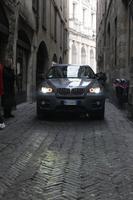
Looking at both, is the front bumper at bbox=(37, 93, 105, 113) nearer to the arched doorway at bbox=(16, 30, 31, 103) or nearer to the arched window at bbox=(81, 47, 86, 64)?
the arched doorway at bbox=(16, 30, 31, 103)

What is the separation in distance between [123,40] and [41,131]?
1012 centimetres

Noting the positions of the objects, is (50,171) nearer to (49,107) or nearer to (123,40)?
(49,107)

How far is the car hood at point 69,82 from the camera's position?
38.7 ft

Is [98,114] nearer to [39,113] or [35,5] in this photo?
[39,113]

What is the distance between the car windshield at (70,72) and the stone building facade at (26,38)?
42 cm

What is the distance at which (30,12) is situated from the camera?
19312 millimetres

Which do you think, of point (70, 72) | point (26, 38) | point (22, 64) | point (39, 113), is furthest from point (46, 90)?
point (26, 38)

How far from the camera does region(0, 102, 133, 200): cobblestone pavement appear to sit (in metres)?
4.97

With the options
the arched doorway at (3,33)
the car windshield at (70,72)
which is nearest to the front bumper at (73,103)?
the car windshield at (70,72)

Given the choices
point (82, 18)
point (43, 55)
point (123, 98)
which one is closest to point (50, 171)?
point (123, 98)

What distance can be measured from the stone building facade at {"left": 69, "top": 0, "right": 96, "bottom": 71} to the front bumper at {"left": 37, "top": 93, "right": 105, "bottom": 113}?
142ft

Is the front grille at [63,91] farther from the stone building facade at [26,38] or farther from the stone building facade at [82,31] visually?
the stone building facade at [82,31]

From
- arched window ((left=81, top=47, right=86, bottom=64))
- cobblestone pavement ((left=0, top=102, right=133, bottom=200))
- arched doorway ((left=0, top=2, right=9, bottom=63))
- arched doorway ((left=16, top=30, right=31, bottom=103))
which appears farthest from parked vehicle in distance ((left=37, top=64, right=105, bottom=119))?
arched window ((left=81, top=47, right=86, bottom=64))

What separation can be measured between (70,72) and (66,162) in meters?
6.85
